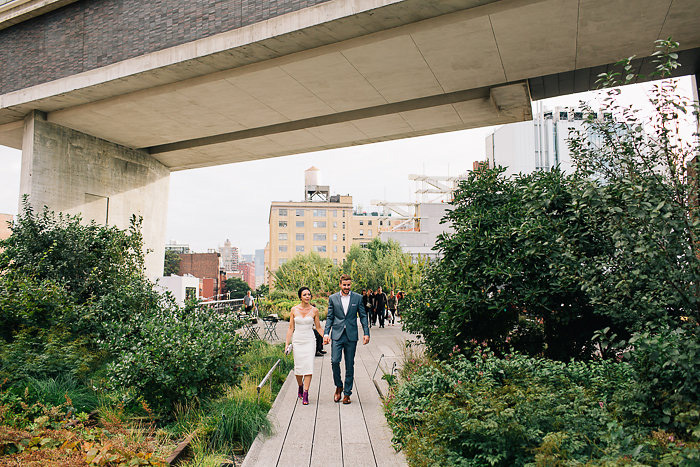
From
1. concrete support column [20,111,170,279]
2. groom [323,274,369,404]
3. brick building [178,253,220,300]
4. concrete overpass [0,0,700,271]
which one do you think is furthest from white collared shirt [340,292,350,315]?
brick building [178,253,220,300]

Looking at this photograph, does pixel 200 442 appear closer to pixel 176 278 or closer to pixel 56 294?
pixel 56 294

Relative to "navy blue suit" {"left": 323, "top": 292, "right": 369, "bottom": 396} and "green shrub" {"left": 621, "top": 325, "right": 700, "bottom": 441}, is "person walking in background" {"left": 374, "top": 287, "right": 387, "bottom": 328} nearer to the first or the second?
"navy blue suit" {"left": 323, "top": 292, "right": 369, "bottom": 396}

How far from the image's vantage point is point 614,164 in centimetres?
434

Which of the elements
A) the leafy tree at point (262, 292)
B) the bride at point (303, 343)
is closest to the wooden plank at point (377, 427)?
the bride at point (303, 343)

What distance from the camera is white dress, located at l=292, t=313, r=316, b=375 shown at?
7020mm

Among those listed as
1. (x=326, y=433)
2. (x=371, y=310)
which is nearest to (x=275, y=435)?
(x=326, y=433)

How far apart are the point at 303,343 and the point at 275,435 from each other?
178 cm

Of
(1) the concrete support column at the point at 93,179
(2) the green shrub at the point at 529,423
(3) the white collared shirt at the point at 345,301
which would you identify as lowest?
(2) the green shrub at the point at 529,423

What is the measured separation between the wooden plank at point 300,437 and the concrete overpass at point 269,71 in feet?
20.1

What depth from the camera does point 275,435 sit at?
5500mm

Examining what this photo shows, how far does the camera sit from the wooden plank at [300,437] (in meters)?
4.77

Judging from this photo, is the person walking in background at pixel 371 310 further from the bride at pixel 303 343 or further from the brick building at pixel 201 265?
the brick building at pixel 201 265

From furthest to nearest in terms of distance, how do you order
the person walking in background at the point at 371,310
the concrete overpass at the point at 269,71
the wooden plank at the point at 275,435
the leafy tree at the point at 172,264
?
the leafy tree at the point at 172,264
the person walking in background at the point at 371,310
the concrete overpass at the point at 269,71
the wooden plank at the point at 275,435

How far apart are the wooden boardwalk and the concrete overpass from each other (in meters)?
6.01
